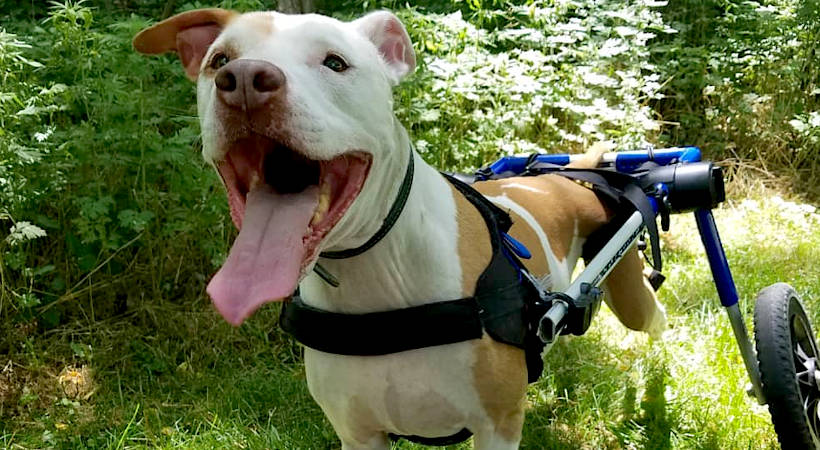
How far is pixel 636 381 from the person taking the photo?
3.39 m

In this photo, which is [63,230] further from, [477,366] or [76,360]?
[477,366]

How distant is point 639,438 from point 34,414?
253 centimetres

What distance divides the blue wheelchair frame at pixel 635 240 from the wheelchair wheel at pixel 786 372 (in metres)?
0.11

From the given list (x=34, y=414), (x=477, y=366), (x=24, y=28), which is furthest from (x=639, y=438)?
(x=24, y=28)

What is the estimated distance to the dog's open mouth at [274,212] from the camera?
1551mm

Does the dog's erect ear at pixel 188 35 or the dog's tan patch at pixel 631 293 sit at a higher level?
the dog's erect ear at pixel 188 35

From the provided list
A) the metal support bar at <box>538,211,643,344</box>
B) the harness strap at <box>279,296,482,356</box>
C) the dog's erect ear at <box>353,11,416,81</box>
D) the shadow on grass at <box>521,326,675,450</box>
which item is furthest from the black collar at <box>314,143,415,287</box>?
the shadow on grass at <box>521,326,675,450</box>

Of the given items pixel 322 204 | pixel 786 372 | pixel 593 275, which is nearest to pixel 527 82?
pixel 786 372

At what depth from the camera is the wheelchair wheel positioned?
101 inches

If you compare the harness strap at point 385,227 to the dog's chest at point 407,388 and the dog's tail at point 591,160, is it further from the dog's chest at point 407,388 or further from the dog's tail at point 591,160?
the dog's tail at point 591,160

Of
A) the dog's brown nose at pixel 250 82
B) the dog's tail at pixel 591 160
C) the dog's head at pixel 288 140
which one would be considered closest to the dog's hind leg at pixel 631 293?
the dog's tail at pixel 591 160

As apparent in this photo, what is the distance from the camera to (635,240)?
8.36ft

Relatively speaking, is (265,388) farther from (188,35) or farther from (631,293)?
(188,35)

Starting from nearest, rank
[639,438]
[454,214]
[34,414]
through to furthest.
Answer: [454,214] → [639,438] → [34,414]
